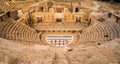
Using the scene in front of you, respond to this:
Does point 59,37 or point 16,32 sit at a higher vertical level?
point 16,32

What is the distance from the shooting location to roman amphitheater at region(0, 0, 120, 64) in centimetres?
1060

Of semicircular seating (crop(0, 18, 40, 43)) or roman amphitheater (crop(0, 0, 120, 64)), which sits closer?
roman amphitheater (crop(0, 0, 120, 64))

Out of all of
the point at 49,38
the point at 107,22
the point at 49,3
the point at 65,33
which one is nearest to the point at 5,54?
the point at 49,38

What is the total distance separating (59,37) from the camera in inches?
889

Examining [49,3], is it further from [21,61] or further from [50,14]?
[21,61]

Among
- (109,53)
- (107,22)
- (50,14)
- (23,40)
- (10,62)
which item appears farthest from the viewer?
(50,14)

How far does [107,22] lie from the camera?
2214 cm

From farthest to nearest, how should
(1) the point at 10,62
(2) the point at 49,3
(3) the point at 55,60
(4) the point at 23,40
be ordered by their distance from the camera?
(2) the point at 49,3 → (4) the point at 23,40 → (3) the point at 55,60 → (1) the point at 10,62

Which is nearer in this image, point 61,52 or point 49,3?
point 61,52

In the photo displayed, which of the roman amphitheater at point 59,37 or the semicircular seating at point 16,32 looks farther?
the semicircular seating at point 16,32

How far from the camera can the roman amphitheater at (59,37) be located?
10602 mm

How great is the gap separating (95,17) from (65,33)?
5458mm

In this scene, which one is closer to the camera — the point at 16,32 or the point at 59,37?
the point at 16,32

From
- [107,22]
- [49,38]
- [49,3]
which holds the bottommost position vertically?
[49,38]
